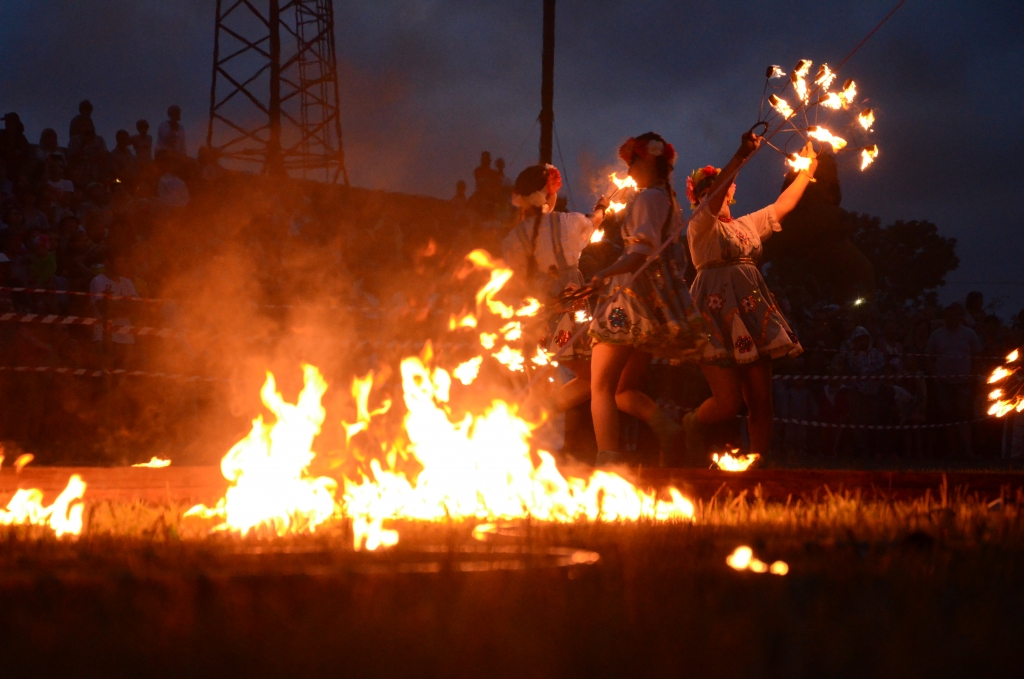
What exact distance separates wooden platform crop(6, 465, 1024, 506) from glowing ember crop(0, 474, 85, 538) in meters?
0.10

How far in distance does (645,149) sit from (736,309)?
1.13m

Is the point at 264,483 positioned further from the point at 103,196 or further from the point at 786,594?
the point at 103,196

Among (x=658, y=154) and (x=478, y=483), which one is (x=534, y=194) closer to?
(x=658, y=154)

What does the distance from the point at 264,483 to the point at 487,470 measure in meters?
1.08

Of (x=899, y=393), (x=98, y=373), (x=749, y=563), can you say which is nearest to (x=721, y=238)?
(x=749, y=563)

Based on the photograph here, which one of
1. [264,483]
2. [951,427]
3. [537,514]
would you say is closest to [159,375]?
[264,483]

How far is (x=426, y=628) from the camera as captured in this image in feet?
8.25

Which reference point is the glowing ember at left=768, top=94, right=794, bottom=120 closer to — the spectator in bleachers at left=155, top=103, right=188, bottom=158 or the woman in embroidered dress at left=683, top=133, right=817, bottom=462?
the woman in embroidered dress at left=683, top=133, right=817, bottom=462

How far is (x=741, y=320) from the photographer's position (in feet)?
20.4

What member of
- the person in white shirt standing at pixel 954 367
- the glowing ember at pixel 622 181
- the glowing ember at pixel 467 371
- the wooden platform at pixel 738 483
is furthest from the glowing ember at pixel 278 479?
the person in white shirt standing at pixel 954 367

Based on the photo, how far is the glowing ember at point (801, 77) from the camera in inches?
218

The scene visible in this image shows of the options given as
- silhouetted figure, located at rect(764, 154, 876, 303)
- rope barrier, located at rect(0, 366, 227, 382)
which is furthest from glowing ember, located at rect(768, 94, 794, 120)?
silhouetted figure, located at rect(764, 154, 876, 303)

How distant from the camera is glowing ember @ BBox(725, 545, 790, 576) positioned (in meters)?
2.97

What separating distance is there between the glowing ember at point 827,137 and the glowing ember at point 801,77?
21 cm
